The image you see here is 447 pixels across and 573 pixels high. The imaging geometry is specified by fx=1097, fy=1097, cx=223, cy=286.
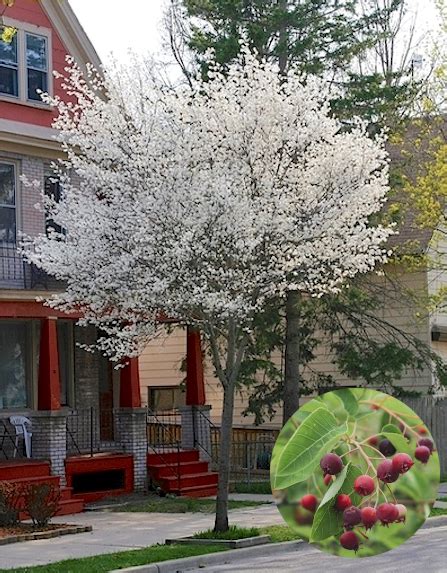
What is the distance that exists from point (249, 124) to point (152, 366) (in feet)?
58.7

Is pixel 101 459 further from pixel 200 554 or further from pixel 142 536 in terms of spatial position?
pixel 200 554

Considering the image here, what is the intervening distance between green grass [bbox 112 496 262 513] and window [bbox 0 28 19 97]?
8.23 meters

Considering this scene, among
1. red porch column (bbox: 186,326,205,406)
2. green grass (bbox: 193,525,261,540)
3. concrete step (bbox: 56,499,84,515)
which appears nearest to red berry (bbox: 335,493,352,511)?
green grass (bbox: 193,525,261,540)

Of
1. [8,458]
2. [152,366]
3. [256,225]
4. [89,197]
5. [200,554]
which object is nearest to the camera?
[200,554]

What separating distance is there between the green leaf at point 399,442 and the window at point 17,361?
17834mm

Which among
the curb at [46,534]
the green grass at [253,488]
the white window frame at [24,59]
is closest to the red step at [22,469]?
the curb at [46,534]

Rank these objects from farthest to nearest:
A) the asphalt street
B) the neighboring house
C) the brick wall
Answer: the neighboring house < the brick wall < the asphalt street

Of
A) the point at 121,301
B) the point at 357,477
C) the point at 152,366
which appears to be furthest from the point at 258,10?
the point at 357,477

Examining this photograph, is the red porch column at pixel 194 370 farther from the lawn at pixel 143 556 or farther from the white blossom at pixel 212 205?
the lawn at pixel 143 556

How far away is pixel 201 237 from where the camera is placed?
15.4 meters

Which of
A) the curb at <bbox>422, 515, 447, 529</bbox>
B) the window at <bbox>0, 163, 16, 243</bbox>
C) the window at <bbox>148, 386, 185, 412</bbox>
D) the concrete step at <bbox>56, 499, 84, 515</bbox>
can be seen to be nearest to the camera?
the curb at <bbox>422, 515, 447, 529</bbox>

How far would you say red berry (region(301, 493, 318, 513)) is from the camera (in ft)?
14.5

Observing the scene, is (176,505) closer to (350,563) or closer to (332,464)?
(350,563)

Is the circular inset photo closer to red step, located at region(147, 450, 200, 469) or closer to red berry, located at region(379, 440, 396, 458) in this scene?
red berry, located at region(379, 440, 396, 458)
